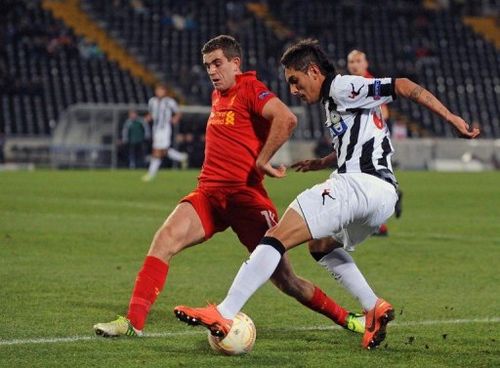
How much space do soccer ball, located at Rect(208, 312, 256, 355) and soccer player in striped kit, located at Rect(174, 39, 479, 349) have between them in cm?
8

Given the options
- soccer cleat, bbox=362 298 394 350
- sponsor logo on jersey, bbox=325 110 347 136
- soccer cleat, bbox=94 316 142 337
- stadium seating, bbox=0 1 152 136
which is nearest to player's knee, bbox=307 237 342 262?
soccer cleat, bbox=362 298 394 350

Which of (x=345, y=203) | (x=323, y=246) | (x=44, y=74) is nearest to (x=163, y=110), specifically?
(x=44, y=74)

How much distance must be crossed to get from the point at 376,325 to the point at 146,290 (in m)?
1.39

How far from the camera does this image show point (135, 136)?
36.4 meters

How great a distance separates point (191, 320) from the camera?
270 inches

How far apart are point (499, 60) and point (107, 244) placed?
34981mm

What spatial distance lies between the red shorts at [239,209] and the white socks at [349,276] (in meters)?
0.43

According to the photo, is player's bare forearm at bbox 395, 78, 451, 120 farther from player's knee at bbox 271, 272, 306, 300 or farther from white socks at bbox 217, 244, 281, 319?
player's knee at bbox 271, 272, 306, 300

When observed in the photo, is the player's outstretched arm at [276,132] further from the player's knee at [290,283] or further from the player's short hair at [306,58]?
the player's knee at [290,283]

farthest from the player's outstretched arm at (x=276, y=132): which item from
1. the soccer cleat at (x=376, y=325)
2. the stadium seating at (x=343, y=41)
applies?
the stadium seating at (x=343, y=41)

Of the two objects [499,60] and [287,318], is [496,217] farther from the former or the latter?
[499,60]

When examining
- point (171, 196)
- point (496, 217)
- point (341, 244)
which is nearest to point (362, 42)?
point (171, 196)

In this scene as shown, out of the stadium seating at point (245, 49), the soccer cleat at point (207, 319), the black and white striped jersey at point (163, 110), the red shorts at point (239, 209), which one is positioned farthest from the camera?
the stadium seating at point (245, 49)

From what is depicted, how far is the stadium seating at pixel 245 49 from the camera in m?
39.9
